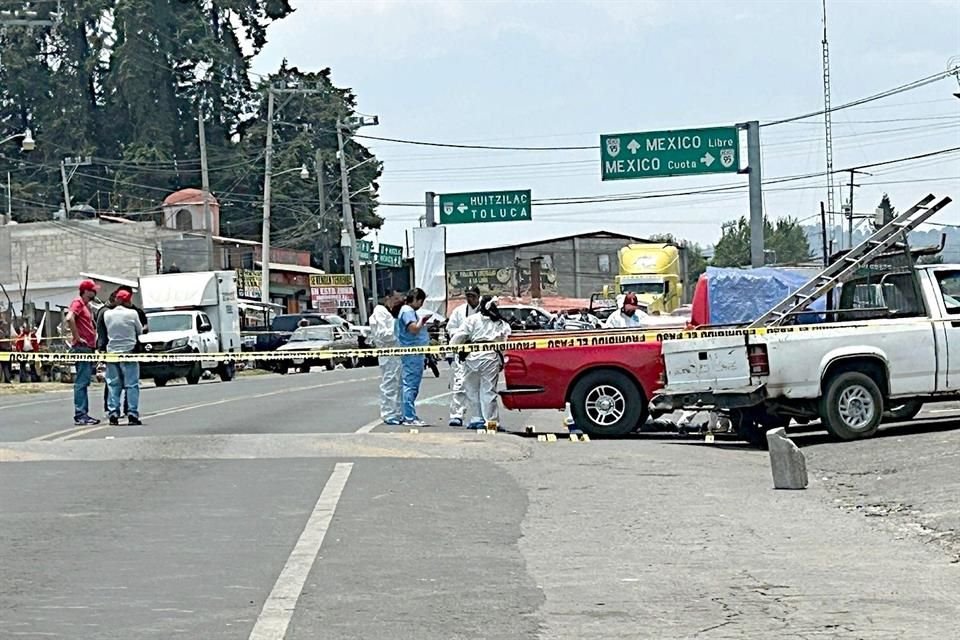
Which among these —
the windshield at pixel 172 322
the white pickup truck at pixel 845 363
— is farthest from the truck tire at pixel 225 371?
the white pickup truck at pixel 845 363

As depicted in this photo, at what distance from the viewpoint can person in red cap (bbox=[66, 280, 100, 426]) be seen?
63.2 feet

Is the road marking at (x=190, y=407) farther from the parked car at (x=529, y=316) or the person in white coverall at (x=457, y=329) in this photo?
the parked car at (x=529, y=316)

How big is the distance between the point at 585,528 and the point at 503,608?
2.99 metres

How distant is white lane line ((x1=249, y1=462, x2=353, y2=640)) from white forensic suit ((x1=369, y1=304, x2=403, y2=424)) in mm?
6572

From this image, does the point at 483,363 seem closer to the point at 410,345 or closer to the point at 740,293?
the point at 410,345

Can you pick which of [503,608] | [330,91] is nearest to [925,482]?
[503,608]

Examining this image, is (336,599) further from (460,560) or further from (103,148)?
(103,148)

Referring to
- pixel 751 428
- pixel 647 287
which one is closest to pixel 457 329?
pixel 751 428

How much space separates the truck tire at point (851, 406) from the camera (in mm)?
16203

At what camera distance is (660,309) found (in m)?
48.8

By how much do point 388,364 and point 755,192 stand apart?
15.0 meters

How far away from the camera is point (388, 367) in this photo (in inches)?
766

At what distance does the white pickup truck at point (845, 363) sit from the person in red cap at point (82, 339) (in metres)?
7.59

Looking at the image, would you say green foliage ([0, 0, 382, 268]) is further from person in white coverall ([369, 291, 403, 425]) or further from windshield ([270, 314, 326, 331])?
person in white coverall ([369, 291, 403, 425])
